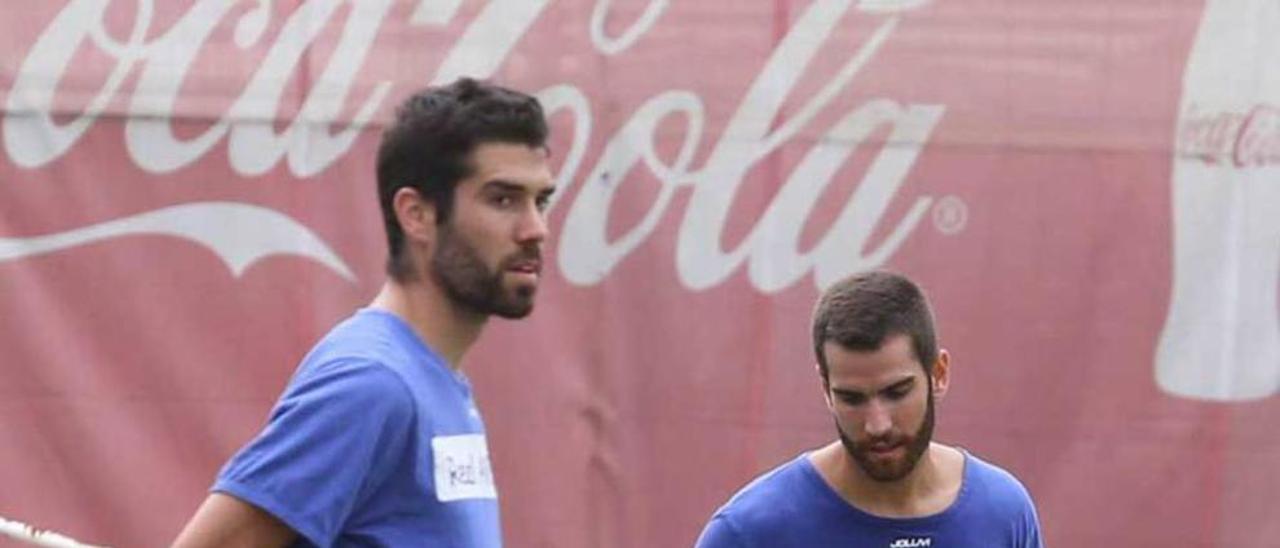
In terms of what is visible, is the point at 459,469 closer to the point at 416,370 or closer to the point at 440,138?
the point at 416,370

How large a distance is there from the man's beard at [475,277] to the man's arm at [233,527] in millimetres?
346

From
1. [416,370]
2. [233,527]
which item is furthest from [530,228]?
[233,527]

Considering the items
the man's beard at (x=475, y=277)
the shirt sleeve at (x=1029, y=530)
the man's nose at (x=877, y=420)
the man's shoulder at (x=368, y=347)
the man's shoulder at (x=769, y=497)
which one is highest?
the man's beard at (x=475, y=277)

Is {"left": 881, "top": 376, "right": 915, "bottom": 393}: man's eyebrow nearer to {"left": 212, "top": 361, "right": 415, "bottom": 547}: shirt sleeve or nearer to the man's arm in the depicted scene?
{"left": 212, "top": 361, "right": 415, "bottom": 547}: shirt sleeve

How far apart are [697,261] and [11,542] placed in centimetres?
154

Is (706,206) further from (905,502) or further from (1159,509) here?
(905,502)

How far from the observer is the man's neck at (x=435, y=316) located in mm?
2977

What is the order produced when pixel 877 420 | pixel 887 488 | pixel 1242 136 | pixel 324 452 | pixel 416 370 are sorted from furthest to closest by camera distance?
pixel 1242 136 → pixel 887 488 → pixel 877 420 → pixel 416 370 → pixel 324 452

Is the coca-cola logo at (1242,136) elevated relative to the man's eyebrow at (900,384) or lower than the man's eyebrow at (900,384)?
elevated

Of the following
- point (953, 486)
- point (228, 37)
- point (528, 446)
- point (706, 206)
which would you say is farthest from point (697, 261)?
point (953, 486)

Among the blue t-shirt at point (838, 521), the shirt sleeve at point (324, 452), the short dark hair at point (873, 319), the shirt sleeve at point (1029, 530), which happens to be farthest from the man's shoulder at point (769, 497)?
the shirt sleeve at point (324, 452)

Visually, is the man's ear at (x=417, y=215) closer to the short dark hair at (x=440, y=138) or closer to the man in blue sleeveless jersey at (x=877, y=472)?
the short dark hair at (x=440, y=138)

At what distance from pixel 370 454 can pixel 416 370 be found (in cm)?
13

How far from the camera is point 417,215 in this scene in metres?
2.97
